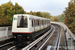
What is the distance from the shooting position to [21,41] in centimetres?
1068

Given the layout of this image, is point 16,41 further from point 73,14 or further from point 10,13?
point 73,14

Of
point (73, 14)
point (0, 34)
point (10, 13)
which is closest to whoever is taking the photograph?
point (0, 34)

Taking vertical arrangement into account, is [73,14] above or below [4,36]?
above

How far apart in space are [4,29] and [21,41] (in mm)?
3132

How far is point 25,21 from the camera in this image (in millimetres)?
10859

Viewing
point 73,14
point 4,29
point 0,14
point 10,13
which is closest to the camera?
point 4,29

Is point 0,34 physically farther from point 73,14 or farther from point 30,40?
point 73,14

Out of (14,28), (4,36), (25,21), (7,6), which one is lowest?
(4,36)

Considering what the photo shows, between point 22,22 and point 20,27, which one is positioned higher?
point 22,22

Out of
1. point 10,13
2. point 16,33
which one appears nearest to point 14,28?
point 16,33

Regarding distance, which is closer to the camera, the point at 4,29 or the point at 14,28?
the point at 14,28

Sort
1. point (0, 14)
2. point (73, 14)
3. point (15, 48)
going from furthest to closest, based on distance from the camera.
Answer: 1. point (73, 14)
2. point (0, 14)
3. point (15, 48)

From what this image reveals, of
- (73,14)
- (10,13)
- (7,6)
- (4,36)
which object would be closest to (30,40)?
(4,36)

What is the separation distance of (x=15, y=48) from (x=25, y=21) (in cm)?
279
